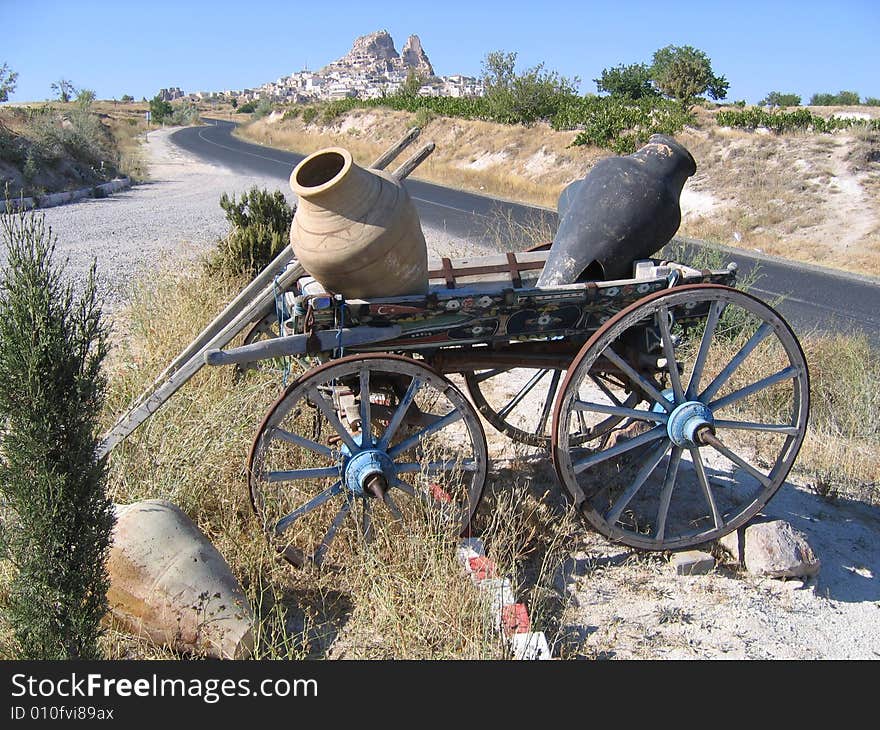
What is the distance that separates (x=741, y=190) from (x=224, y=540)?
20.0m

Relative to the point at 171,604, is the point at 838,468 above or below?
below

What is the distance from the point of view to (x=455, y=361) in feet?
12.4

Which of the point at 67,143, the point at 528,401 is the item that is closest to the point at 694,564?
the point at 528,401

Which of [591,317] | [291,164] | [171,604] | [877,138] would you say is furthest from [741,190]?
[171,604]

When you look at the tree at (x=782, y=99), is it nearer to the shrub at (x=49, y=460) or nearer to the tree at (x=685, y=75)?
the tree at (x=685, y=75)

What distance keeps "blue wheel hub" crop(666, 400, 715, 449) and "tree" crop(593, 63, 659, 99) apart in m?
46.6

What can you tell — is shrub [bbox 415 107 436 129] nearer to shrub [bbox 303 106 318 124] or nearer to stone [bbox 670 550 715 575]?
shrub [bbox 303 106 318 124]

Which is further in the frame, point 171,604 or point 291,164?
point 291,164

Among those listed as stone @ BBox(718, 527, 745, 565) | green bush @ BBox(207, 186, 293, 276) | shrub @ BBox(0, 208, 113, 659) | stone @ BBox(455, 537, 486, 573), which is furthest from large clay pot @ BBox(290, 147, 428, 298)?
green bush @ BBox(207, 186, 293, 276)

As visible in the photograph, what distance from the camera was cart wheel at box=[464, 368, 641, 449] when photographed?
15.4 ft

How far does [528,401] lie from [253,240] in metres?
3.30

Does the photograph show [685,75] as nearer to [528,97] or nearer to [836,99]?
[528,97]

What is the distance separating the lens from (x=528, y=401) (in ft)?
19.9

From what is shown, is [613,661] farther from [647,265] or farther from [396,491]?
[647,265]
